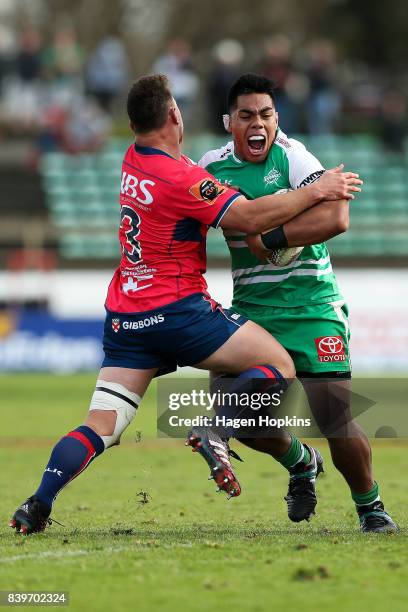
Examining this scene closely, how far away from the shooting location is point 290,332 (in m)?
7.56

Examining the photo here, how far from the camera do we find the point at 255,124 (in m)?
7.47

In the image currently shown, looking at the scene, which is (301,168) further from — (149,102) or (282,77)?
(282,77)

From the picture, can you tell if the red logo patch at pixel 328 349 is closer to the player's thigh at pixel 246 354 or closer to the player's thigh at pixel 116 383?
the player's thigh at pixel 246 354

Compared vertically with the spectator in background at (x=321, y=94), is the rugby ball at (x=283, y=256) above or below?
below

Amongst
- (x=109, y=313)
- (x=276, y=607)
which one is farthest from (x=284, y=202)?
(x=276, y=607)

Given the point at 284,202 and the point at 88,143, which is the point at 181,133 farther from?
the point at 88,143

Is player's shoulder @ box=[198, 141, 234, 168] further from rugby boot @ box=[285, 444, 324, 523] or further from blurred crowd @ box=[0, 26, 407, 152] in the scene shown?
blurred crowd @ box=[0, 26, 407, 152]

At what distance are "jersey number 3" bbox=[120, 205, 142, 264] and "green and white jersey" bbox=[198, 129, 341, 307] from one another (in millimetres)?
627

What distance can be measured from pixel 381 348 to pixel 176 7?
101ft

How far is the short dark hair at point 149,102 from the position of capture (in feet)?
23.2

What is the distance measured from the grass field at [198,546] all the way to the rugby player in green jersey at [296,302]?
486mm

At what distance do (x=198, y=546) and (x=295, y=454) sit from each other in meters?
1.14

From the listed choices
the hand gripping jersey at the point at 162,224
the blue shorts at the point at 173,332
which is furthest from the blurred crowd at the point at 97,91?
the blue shorts at the point at 173,332

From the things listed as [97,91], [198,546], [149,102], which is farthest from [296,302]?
[97,91]
